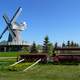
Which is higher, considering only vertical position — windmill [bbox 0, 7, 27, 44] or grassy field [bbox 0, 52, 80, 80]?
windmill [bbox 0, 7, 27, 44]

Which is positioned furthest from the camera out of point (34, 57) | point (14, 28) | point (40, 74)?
point (14, 28)

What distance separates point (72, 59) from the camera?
34719 mm

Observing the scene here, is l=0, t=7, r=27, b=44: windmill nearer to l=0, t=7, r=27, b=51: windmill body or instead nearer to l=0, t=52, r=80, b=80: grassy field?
l=0, t=7, r=27, b=51: windmill body

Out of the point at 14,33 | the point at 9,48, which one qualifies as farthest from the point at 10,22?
the point at 9,48

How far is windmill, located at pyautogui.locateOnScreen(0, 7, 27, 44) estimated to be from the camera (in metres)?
104

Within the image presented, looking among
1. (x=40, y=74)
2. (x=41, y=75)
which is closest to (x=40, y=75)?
(x=41, y=75)

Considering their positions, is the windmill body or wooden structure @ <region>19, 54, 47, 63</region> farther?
the windmill body

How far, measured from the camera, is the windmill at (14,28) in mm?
104338

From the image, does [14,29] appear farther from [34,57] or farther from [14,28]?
[34,57]

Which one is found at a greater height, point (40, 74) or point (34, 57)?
point (34, 57)

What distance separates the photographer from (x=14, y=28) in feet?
345

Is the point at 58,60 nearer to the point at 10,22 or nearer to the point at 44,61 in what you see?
the point at 44,61

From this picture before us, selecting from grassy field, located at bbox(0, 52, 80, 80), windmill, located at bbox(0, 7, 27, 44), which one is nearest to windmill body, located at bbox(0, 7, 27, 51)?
windmill, located at bbox(0, 7, 27, 44)

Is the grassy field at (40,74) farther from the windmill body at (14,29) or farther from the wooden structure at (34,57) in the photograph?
the windmill body at (14,29)
